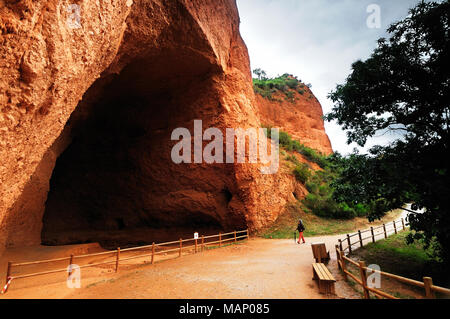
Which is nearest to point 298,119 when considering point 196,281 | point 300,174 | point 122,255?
point 300,174

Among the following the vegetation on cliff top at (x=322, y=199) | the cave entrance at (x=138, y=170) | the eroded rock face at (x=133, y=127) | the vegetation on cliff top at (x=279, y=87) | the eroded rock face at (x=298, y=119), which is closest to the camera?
the eroded rock face at (x=133, y=127)

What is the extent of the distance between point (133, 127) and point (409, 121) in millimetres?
16769

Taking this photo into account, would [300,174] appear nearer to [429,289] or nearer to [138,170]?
[138,170]

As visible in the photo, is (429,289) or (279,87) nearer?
(429,289)

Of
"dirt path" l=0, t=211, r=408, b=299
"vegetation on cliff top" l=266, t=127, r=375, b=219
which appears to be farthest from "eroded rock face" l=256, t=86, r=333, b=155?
"dirt path" l=0, t=211, r=408, b=299

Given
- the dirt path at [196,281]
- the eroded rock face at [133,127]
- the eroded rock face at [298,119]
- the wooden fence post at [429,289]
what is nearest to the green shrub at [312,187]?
the eroded rock face at [133,127]

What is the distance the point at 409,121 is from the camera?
8406mm

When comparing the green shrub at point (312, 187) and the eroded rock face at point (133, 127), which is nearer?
the eroded rock face at point (133, 127)

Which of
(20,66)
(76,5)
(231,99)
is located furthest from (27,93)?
(231,99)

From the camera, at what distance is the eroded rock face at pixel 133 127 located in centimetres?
515

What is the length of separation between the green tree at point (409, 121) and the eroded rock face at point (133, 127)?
7.52m

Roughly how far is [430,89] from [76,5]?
10531mm

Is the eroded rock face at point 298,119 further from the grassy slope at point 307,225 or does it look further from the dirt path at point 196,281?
the dirt path at point 196,281
